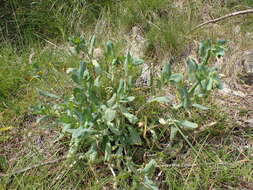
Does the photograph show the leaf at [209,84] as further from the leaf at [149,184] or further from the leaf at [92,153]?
the leaf at [92,153]

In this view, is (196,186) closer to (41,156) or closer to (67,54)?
(41,156)

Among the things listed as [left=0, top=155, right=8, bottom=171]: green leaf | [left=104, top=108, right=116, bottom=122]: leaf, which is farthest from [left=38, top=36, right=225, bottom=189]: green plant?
[left=0, top=155, right=8, bottom=171]: green leaf

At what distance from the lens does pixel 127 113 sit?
1200 millimetres

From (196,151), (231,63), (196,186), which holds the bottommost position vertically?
(196,186)

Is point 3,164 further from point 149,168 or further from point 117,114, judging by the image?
point 149,168

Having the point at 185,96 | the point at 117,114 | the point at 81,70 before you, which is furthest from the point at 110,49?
the point at 185,96

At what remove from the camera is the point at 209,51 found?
3.79 ft

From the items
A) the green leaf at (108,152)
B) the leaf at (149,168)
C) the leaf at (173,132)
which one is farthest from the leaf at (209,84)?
the green leaf at (108,152)

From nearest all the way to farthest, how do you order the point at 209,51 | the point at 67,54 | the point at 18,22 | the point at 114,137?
the point at 209,51 → the point at 114,137 → the point at 67,54 → the point at 18,22

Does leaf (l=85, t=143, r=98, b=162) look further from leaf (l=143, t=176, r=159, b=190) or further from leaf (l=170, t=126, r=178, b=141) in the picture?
leaf (l=170, t=126, r=178, b=141)

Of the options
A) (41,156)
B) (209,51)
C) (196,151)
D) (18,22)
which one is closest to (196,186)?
(196,151)

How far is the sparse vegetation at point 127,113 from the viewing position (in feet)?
3.91

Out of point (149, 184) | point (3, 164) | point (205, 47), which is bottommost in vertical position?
point (3, 164)

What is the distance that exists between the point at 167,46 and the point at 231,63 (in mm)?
416
